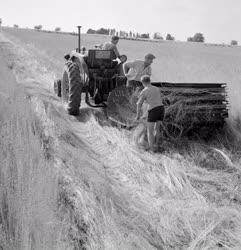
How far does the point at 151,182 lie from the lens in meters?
5.21

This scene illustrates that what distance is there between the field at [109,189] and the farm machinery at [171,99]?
0.97 feet

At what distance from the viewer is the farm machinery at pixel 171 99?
22.6 ft

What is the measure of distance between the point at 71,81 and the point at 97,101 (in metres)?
0.89

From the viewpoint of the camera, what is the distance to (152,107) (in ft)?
21.0

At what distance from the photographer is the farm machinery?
271 inches

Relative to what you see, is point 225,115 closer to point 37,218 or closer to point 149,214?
point 149,214

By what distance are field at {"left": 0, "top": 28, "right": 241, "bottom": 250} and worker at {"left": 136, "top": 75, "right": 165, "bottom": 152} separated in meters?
0.31

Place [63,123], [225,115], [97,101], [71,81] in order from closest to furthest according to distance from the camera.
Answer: [225,115]
[63,123]
[71,81]
[97,101]

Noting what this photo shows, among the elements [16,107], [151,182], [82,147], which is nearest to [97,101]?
[82,147]

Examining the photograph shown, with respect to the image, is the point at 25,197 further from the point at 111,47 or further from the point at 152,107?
the point at 111,47

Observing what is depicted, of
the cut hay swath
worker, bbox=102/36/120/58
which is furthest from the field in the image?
worker, bbox=102/36/120/58

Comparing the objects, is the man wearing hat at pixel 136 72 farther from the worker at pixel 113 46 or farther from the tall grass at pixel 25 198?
the tall grass at pixel 25 198

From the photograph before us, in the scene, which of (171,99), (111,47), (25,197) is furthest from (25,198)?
(111,47)

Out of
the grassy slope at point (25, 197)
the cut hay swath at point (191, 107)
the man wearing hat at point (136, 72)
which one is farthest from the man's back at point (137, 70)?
the grassy slope at point (25, 197)
